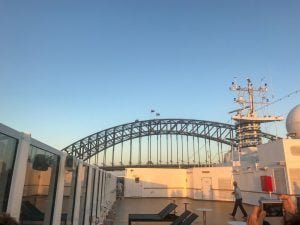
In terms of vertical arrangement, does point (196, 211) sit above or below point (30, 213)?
below

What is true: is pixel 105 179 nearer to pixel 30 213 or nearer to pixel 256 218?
pixel 30 213

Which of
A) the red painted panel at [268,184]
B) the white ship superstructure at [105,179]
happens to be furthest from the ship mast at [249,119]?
the red painted panel at [268,184]

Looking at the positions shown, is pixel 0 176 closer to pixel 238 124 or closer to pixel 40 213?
pixel 40 213

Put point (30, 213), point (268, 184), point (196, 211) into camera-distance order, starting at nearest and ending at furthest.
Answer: point (30, 213)
point (268, 184)
point (196, 211)

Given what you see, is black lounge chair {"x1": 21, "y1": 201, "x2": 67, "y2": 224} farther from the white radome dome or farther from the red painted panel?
the white radome dome

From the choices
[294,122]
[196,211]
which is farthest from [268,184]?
[294,122]

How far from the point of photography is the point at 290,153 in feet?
43.5

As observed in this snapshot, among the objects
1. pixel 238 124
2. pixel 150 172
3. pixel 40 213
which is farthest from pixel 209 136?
pixel 40 213

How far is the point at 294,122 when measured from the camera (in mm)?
17266

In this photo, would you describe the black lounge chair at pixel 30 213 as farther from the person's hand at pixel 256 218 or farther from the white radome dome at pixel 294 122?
the white radome dome at pixel 294 122

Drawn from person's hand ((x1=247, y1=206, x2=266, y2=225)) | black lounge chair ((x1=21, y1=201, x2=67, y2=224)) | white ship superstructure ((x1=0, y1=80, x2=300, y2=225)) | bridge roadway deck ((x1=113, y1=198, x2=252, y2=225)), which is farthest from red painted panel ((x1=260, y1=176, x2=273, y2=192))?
black lounge chair ((x1=21, y1=201, x2=67, y2=224))

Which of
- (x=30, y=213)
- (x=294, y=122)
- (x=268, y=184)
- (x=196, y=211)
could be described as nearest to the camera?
(x=30, y=213)

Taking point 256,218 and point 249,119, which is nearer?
point 256,218

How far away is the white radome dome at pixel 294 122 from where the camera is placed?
17094mm
